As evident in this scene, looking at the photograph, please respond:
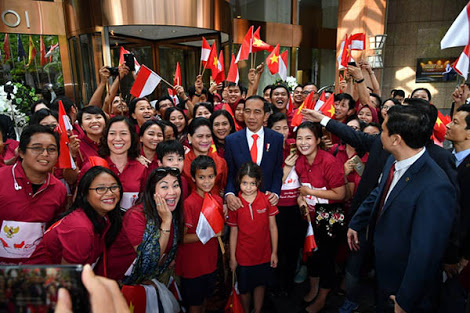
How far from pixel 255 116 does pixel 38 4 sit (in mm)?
9754

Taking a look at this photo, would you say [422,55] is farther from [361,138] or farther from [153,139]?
[153,139]

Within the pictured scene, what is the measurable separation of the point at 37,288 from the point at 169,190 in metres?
1.53

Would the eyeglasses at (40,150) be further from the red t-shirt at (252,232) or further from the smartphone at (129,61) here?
the smartphone at (129,61)

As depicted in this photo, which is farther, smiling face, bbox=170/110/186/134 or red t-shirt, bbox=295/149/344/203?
smiling face, bbox=170/110/186/134

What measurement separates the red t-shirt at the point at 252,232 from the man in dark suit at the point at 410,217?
2.91 ft

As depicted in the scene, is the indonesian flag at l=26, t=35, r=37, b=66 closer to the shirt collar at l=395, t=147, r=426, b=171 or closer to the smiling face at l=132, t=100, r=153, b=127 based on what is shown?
the smiling face at l=132, t=100, r=153, b=127

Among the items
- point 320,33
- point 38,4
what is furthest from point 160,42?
point 320,33

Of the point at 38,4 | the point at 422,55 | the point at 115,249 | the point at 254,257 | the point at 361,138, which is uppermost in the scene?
the point at 38,4

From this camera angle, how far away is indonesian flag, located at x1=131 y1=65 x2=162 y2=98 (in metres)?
3.84

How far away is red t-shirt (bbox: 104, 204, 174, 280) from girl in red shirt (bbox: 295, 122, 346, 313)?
1412mm

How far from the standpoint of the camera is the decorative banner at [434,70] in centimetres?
1123

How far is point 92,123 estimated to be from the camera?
10.2ft

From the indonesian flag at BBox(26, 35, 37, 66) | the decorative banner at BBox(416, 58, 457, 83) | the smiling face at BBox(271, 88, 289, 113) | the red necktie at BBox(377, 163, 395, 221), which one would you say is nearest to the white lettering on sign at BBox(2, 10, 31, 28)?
the indonesian flag at BBox(26, 35, 37, 66)

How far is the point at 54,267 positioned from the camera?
2.19 feet
